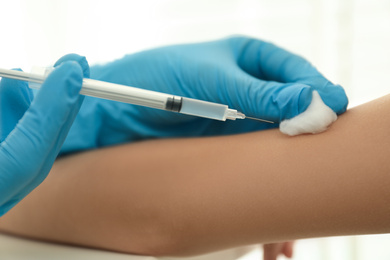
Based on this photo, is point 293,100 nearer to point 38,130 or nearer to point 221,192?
point 221,192

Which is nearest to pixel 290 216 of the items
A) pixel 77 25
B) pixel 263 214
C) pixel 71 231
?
pixel 263 214

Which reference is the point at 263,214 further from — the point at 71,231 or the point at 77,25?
the point at 77,25

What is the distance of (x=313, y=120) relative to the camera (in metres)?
0.63

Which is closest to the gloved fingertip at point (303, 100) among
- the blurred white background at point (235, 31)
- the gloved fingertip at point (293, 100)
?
the gloved fingertip at point (293, 100)

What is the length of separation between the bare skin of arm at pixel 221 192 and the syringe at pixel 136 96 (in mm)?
86

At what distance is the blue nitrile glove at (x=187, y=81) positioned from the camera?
0.80 meters

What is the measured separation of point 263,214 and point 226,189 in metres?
0.08

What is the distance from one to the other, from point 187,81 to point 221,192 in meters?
0.32

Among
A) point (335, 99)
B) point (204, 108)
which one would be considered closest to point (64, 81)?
point (204, 108)

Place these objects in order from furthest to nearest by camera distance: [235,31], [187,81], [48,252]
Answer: [235,31], [187,81], [48,252]

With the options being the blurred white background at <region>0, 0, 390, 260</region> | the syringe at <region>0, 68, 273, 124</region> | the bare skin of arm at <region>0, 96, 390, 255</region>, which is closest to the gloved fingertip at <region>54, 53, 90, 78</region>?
the syringe at <region>0, 68, 273, 124</region>

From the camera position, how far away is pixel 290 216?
0.61 m

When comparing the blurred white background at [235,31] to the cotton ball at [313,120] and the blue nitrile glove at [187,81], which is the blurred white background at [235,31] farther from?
the cotton ball at [313,120]

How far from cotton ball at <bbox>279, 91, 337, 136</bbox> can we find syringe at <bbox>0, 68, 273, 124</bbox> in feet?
0.33
